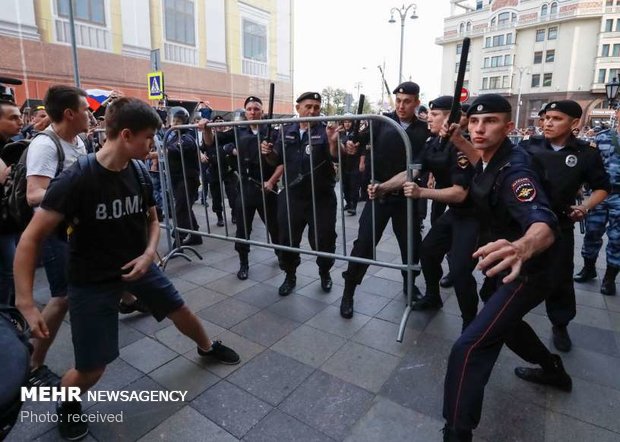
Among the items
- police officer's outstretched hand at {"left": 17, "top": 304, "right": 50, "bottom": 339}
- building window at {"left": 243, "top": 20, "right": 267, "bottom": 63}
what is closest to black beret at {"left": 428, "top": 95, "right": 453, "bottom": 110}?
police officer's outstretched hand at {"left": 17, "top": 304, "right": 50, "bottom": 339}

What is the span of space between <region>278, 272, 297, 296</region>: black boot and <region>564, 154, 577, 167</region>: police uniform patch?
9.30ft

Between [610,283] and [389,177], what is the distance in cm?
287

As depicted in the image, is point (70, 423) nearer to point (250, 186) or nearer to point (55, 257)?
point (55, 257)

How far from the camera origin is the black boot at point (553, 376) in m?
2.64

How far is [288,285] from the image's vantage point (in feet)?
14.4

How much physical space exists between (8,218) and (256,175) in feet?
8.34

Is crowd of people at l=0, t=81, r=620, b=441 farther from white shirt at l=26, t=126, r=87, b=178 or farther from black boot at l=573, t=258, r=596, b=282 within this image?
black boot at l=573, t=258, r=596, b=282

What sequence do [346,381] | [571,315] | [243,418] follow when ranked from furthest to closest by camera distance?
1. [571,315]
2. [346,381]
3. [243,418]

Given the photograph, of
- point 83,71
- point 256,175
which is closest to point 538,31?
point 83,71

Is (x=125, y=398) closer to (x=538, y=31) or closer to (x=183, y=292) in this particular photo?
(x=183, y=292)

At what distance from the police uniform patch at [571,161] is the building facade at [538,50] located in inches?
2067

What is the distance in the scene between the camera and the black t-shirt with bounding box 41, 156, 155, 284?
2039 mm

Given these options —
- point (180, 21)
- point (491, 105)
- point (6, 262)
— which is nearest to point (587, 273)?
point (491, 105)

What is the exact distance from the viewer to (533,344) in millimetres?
2564
